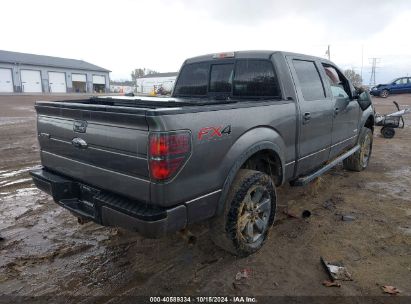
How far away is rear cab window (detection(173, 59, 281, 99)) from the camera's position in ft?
12.8

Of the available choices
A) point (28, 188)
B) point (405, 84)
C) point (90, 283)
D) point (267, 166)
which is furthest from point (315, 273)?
point (405, 84)

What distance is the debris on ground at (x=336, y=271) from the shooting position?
2.99m

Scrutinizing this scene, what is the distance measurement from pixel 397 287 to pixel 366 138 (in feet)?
13.3

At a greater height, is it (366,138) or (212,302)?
(366,138)

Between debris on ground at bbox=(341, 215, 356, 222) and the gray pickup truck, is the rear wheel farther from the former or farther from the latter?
debris on ground at bbox=(341, 215, 356, 222)

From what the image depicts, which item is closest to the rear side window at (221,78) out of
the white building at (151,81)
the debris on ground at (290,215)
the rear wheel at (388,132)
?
the debris on ground at (290,215)

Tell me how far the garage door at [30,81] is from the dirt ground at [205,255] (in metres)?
54.3

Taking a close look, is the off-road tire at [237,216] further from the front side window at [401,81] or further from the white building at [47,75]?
the white building at [47,75]

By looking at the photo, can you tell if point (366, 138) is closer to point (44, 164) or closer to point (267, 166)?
point (267, 166)

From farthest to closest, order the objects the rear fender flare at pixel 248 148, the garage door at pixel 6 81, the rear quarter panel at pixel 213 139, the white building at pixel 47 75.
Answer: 1. the white building at pixel 47 75
2. the garage door at pixel 6 81
3. the rear fender flare at pixel 248 148
4. the rear quarter panel at pixel 213 139

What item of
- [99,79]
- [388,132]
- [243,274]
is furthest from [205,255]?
[99,79]

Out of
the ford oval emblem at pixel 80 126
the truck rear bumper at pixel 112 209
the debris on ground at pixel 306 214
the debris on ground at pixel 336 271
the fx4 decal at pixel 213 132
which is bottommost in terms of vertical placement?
the debris on ground at pixel 336 271

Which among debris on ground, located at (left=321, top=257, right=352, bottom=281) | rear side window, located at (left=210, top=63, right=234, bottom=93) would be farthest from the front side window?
debris on ground, located at (left=321, top=257, right=352, bottom=281)

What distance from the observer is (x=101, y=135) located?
2684 mm
